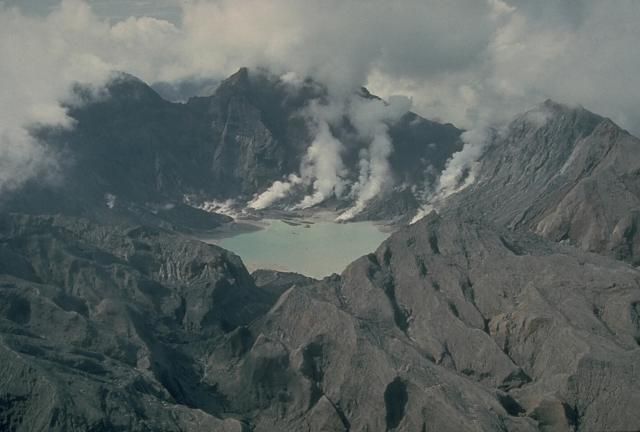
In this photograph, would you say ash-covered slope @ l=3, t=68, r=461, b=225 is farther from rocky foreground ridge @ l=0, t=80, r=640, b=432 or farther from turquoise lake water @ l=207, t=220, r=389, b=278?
rocky foreground ridge @ l=0, t=80, r=640, b=432

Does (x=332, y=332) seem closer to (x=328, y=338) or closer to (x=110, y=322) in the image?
(x=328, y=338)

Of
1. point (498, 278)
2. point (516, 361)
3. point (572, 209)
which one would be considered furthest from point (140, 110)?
point (516, 361)

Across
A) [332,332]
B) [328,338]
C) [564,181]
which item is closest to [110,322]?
[328,338]

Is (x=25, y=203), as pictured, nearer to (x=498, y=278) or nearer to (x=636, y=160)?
(x=498, y=278)

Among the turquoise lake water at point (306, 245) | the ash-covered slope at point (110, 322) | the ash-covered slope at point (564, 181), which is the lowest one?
the ash-covered slope at point (110, 322)

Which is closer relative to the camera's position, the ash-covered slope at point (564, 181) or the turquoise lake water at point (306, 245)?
the ash-covered slope at point (564, 181)

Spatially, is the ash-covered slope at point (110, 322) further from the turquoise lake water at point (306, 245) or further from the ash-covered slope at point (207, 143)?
the ash-covered slope at point (207, 143)

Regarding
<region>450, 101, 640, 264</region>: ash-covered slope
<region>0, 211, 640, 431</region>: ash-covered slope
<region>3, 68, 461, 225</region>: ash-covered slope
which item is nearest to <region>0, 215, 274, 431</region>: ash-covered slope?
<region>0, 211, 640, 431</region>: ash-covered slope

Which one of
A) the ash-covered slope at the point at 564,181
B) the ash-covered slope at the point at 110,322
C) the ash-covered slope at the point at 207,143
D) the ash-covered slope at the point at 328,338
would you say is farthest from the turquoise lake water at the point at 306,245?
the ash-covered slope at the point at 564,181
